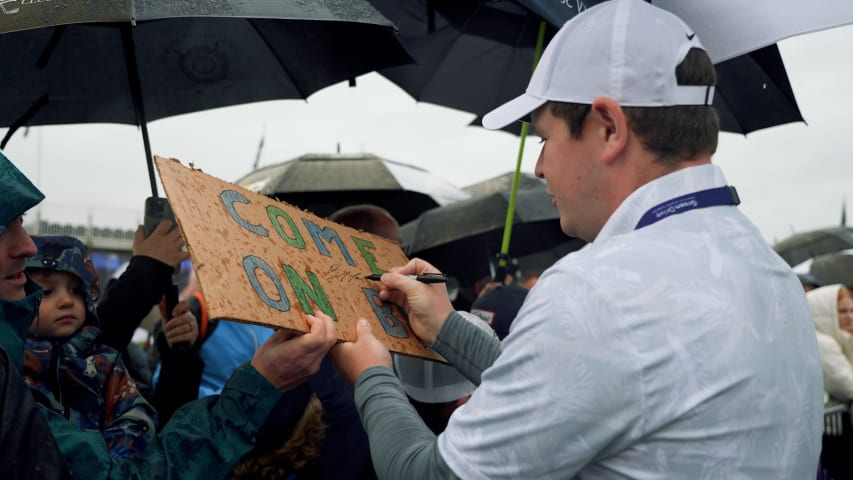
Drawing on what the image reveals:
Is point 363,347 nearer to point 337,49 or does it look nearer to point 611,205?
point 611,205

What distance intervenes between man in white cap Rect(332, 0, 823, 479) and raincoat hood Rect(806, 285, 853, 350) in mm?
5499

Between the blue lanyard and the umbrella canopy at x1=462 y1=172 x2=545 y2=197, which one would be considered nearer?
the blue lanyard

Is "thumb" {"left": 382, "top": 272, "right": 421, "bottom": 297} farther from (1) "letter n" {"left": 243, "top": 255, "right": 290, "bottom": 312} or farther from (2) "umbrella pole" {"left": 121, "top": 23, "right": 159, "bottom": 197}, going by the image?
(2) "umbrella pole" {"left": 121, "top": 23, "right": 159, "bottom": 197}

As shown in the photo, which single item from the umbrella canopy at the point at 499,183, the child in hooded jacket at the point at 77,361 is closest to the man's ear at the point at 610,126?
the child in hooded jacket at the point at 77,361

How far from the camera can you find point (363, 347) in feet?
5.64

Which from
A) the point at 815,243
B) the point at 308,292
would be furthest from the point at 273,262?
the point at 815,243

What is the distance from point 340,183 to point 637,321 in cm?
524

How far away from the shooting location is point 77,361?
93.0 inches

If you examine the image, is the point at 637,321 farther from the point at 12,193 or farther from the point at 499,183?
the point at 499,183

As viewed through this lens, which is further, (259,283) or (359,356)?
(359,356)

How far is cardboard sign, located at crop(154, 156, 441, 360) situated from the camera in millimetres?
1495

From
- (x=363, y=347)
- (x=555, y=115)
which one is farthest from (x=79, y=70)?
(x=555, y=115)

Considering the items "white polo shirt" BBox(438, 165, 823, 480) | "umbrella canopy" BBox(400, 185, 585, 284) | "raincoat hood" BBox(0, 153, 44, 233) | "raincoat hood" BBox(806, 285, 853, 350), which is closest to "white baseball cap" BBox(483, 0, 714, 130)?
"white polo shirt" BBox(438, 165, 823, 480)

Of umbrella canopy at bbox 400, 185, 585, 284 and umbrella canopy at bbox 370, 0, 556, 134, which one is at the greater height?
umbrella canopy at bbox 370, 0, 556, 134
